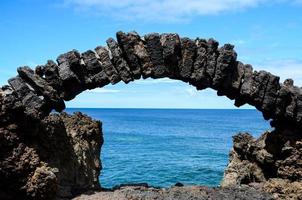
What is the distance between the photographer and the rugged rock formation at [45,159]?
36.1ft

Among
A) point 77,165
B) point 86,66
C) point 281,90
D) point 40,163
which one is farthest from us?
point 77,165

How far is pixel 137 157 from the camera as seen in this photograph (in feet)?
198

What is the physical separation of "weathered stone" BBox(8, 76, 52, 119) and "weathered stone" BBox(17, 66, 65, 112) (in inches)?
5.3

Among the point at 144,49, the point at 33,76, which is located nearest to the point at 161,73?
the point at 144,49

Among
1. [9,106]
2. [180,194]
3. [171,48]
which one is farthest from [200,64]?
[9,106]

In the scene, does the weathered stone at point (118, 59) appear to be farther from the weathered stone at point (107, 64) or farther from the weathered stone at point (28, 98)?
the weathered stone at point (28, 98)

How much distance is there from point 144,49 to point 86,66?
153 centimetres

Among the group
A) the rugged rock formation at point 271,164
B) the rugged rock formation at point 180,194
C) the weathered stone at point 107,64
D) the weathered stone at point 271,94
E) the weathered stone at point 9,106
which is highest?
the weathered stone at point 107,64

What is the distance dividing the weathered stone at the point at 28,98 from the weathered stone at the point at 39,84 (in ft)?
0.44

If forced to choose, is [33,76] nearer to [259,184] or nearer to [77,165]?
[77,165]

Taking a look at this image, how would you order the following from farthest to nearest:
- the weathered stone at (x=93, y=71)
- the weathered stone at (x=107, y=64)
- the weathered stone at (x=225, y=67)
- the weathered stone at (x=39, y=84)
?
the weathered stone at (x=225, y=67)
the weathered stone at (x=107, y=64)
the weathered stone at (x=93, y=71)
the weathered stone at (x=39, y=84)

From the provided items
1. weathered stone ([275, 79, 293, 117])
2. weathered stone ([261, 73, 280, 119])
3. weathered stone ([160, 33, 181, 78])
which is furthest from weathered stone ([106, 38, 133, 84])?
weathered stone ([275, 79, 293, 117])

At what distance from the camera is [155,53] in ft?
41.3

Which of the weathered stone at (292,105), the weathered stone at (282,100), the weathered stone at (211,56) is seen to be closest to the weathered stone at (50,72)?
the weathered stone at (211,56)
